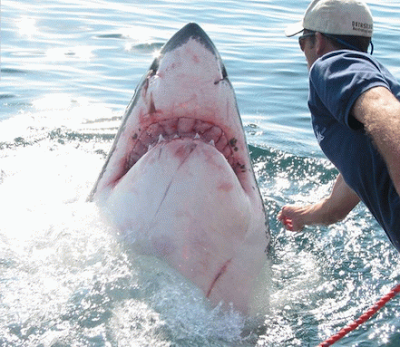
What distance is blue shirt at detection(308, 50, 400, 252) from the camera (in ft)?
7.70

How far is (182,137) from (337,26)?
781 millimetres

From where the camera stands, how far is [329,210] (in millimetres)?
3713

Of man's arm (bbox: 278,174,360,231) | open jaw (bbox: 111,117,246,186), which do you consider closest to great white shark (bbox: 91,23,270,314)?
open jaw (bbox: 111,117,246,186)

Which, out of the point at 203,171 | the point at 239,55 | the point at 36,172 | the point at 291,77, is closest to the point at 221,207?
the point at 203,171

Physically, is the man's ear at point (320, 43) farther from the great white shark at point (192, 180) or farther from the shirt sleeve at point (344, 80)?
the shirt sleeve at point (344, 80)

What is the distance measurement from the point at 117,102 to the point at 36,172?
2280 mm

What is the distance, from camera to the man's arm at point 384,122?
2.08 metres

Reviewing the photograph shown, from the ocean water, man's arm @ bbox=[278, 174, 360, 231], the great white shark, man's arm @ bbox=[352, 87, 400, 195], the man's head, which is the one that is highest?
the man's head

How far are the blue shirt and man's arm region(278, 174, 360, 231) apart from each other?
86cm

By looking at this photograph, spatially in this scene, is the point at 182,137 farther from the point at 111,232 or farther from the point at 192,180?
the point at 111,232

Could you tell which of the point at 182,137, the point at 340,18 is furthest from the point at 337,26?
the point at 182,137

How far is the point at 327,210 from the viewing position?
372cm

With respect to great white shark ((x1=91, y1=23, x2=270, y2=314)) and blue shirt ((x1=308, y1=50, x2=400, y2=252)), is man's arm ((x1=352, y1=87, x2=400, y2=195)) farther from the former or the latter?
great white shark ((x1=91, y1=23, x2=270, y2=314))

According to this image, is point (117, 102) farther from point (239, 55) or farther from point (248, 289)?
point (248, 289)
